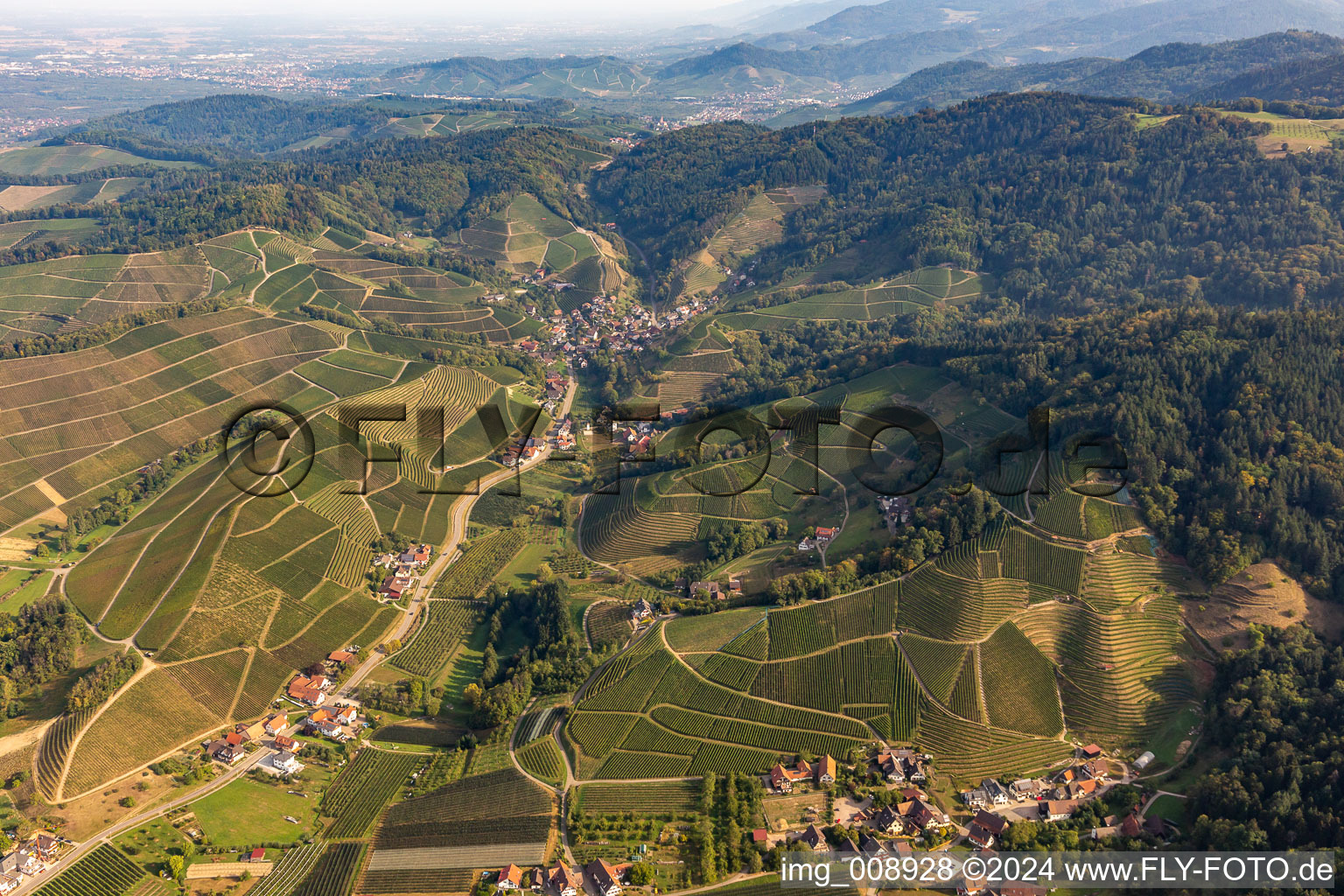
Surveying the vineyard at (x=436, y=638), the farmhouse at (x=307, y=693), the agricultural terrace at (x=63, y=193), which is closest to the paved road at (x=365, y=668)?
the vineyard at (x=436, y=638)

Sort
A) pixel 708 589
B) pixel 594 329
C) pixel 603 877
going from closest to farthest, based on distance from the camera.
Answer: pixel 603 877 → pixel 708 589 → pixel 594 329

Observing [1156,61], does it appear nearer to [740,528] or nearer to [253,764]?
[740,528]

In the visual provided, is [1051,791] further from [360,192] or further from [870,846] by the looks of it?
[360,192]

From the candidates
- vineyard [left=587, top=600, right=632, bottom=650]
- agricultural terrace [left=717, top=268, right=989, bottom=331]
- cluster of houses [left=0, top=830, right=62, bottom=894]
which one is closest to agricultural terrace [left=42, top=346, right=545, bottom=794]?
cluster of houses [left=0, top=830, right=62, bottom=894]

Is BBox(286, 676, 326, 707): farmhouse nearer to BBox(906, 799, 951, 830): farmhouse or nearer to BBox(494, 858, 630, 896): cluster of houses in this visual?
BBox(494, 858, 630, 896): cluster of houses

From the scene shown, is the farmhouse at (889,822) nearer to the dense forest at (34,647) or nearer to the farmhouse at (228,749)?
the farmhouse at (228,749)

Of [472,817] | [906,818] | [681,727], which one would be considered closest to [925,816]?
[906,818]
